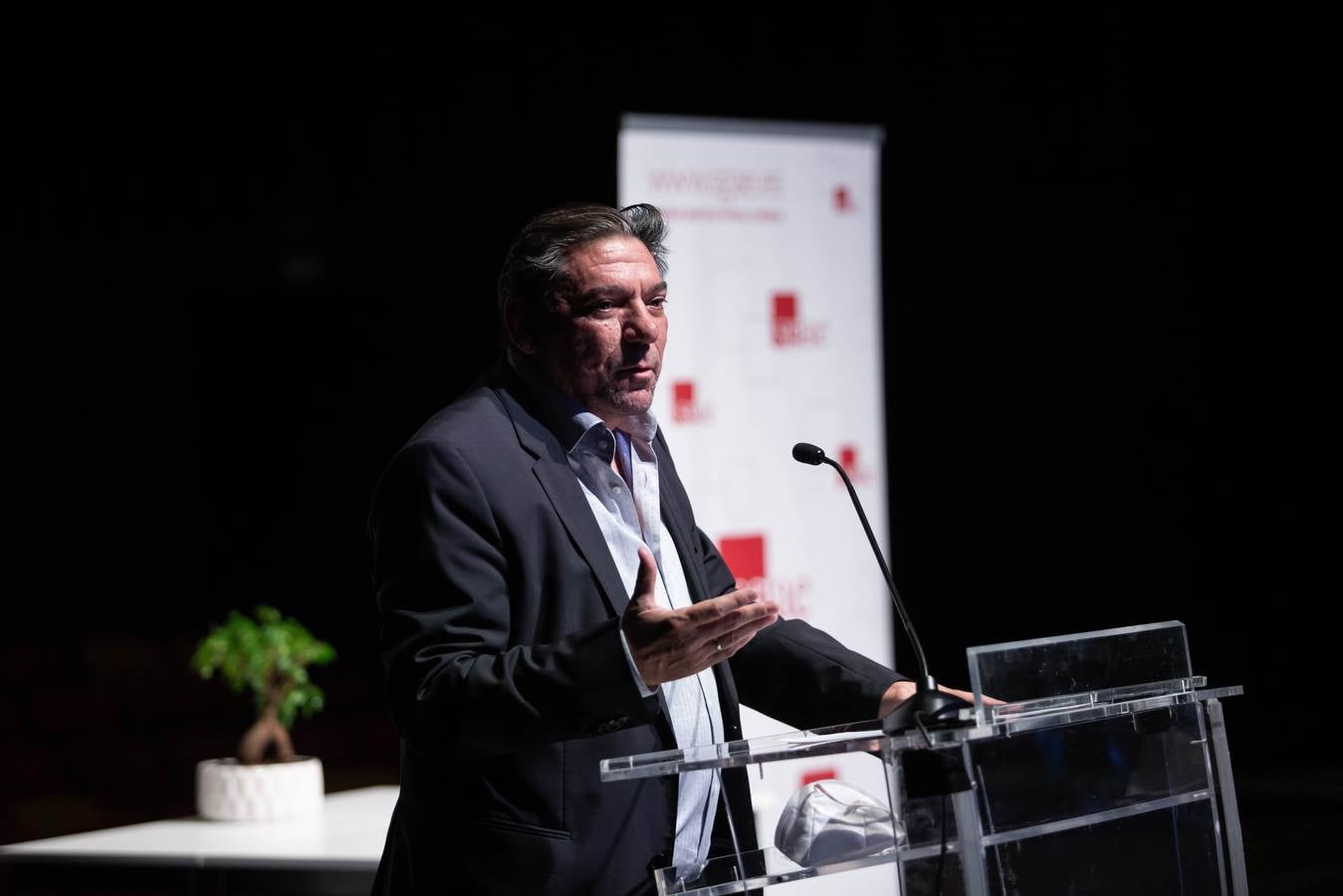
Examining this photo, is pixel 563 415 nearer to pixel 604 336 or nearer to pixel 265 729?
pixel 604 336

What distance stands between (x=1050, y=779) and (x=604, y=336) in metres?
0.67

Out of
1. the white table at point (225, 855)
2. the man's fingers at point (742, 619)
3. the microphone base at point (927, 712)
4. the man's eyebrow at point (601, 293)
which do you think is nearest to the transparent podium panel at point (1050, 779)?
the microphone base at point (927, 712)

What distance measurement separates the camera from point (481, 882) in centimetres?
136

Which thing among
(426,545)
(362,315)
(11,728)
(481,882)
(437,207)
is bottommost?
(11,728)

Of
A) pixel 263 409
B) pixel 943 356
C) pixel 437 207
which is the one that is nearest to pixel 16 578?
pixel 263 409

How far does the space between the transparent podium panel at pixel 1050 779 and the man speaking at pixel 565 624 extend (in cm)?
12

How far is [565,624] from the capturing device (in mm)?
1426

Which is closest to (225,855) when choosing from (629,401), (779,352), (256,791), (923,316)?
(256,791)

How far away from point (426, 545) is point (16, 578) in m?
4.55

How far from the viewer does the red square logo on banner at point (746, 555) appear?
3729mm

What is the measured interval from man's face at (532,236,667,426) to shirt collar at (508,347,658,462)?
11 mm

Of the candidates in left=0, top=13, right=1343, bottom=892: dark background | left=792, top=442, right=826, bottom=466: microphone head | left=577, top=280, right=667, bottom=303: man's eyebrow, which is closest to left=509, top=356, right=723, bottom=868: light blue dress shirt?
left=577, top=280, right=667, bottom=303: man's eyebrow

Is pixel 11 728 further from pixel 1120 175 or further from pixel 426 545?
pixel 1120 175

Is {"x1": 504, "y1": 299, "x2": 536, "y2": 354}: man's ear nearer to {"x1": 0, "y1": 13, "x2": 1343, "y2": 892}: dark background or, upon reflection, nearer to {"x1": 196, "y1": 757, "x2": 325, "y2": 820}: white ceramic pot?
{"x1": 196, "y1": 757, "x2": 325, "y2": 820}: white ceramic pot
